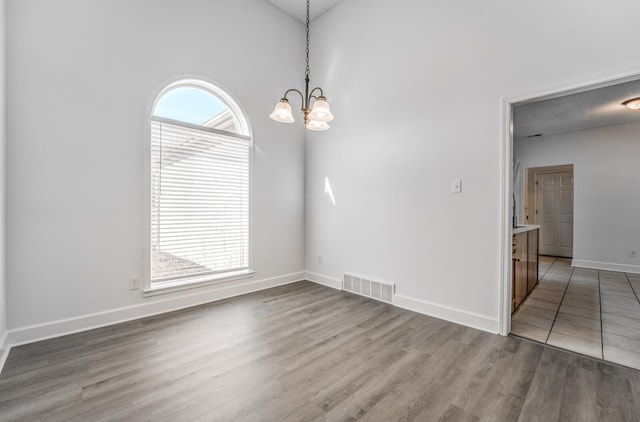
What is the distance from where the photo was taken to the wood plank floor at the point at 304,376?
159cm

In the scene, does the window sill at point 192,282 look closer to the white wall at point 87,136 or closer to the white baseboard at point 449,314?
the white wall at point 87,136

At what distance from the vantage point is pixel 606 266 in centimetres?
555

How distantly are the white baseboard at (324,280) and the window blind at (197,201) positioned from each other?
3.51 feet

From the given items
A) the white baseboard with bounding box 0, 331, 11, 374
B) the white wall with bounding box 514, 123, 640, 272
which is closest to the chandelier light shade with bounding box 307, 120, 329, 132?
the white baseboard with bounding box 0, 331, 11, 374

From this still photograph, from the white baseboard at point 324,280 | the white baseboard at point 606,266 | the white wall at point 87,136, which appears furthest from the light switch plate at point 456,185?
the white baseboard at point 606,266

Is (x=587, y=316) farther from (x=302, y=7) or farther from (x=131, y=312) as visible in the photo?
(x=302, y=7)

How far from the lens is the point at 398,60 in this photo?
333cm

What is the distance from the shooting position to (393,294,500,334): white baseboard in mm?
2630

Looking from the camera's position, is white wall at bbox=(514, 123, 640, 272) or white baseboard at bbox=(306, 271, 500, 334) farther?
white wall at bbox=(514, 123, 640, 272)

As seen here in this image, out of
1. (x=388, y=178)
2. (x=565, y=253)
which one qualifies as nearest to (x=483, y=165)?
(x=388, y=178)

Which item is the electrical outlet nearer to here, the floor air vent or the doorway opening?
the floor air vent

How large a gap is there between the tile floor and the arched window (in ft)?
10.8

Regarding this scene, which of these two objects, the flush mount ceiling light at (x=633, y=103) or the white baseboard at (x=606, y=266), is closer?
the flush mount ceiling light at (x=633, y=103)

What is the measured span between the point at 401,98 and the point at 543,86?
134 centimetres
